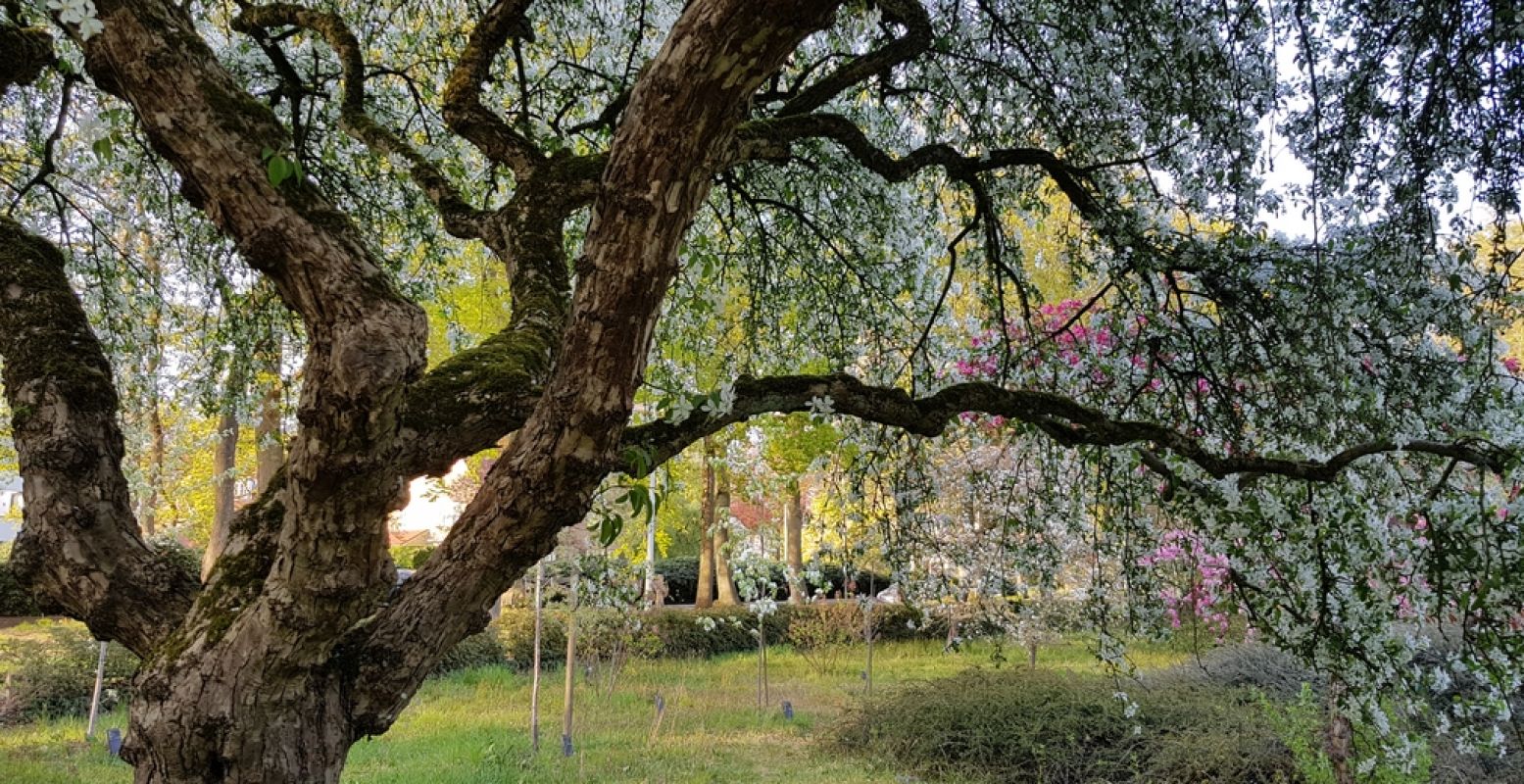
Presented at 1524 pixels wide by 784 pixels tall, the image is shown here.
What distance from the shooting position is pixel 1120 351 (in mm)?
3873

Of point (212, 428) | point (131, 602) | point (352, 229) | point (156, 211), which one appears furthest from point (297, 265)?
point (212, 428)

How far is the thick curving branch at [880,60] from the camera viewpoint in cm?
348

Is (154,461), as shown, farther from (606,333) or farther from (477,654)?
(606,333)

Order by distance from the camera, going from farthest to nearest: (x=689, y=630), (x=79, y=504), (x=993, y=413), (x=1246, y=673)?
1. (x=689, y=630)
2. (x=1246, y=673)
3. (x=993, y=413)
4. (x=79, y=504)

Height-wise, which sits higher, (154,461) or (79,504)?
(154,461)

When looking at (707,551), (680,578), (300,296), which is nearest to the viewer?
(300,296)

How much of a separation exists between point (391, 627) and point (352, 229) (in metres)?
0.88

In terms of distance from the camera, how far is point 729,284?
5461 millimetres

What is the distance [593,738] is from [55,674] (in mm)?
5000

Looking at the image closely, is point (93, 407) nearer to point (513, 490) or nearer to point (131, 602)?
point (131, 602)

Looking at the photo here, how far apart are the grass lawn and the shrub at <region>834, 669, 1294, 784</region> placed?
482 mm

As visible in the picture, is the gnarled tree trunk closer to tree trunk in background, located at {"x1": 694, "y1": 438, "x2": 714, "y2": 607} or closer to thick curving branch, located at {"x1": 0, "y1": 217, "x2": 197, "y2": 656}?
thick curving branch, located at {"x1": 0, "y1": 217, "x2": 197, "y2": 656}

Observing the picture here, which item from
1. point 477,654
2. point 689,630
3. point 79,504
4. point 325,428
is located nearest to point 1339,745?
point 325,428

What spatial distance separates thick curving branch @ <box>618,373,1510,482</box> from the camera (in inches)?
95.7
